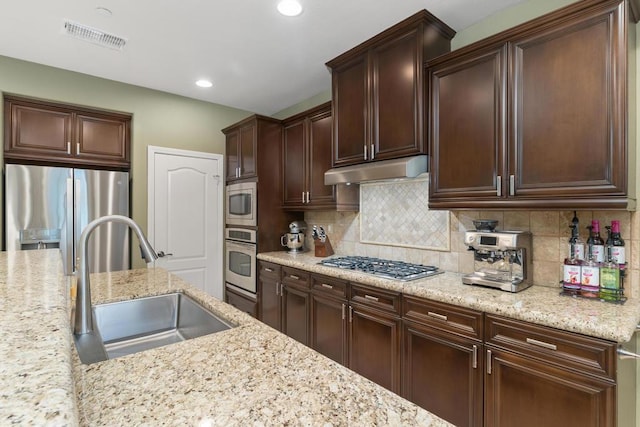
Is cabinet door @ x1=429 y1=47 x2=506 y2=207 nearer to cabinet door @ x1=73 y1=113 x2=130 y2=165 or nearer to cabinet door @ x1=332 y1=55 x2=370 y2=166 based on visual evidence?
cabinet door @ x1=332 y1=55 x2=370 y2=166

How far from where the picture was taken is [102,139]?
324 cm

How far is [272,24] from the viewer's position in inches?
88.4

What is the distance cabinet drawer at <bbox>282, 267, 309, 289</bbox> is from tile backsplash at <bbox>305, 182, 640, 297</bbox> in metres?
0.62

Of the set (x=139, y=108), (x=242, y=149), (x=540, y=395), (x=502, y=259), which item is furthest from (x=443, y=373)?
(x=139, y=108)

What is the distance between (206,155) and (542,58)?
3.29 m

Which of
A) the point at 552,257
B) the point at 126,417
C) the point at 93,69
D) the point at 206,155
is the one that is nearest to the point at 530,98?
the point at 552,257

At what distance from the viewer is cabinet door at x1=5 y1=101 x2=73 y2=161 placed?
9.22ft

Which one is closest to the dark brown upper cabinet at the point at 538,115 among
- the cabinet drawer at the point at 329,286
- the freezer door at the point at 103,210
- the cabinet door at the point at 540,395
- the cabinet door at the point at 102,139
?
the cabinet door at the point at 540,395

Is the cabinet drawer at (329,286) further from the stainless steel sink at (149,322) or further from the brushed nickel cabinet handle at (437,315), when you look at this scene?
the stainless steel sink at (149,322)

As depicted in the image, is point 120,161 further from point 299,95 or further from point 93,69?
point 299,95

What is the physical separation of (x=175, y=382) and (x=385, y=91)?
7.13 feet

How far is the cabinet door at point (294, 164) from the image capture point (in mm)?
3299

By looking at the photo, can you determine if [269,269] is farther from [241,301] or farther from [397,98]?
[397,98]

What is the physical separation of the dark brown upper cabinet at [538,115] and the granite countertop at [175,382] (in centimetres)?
144
